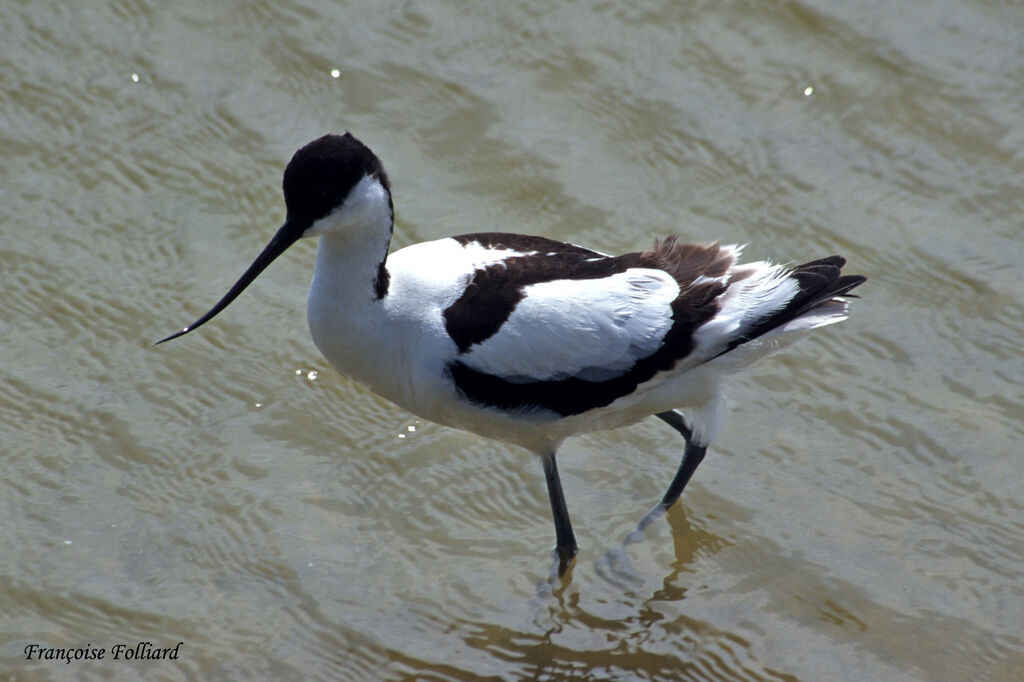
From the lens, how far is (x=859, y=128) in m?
6.68

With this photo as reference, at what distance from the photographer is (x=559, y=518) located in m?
4.73

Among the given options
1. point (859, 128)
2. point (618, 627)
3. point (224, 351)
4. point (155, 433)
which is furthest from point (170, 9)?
point (618, 627)

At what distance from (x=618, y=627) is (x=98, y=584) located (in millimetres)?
1852

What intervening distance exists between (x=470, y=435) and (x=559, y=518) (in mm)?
774

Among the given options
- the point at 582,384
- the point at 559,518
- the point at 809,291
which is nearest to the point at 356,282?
the point at 582,384

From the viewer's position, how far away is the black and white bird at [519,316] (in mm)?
4375

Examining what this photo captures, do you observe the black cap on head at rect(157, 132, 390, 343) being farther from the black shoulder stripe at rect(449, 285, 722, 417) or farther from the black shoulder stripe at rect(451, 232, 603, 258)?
the black shoulder stripe at rect(449, 285, 722, 417)

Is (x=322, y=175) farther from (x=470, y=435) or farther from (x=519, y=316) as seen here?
(x=470, y=435)

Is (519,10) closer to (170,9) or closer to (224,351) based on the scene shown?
(170,9)

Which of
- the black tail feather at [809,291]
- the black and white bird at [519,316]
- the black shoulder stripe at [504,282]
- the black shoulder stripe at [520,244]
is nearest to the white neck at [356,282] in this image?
the black and white bird at [519,316]
